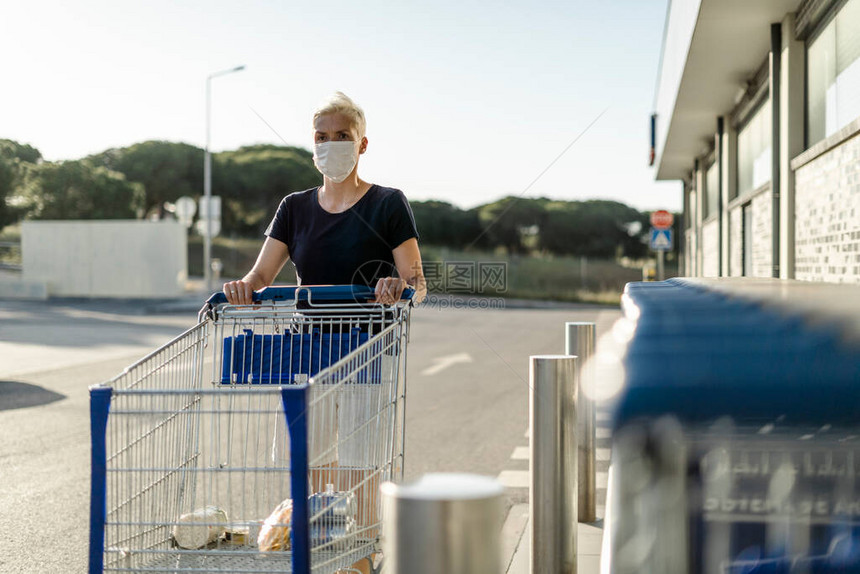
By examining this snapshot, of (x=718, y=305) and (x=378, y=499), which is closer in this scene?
(x=718, y=305)

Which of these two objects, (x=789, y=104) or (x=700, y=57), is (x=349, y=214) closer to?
(x=789, y=104)

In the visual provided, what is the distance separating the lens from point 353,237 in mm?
3471

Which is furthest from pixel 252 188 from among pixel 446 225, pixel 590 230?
pixel 590 230

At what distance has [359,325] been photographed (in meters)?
3.21

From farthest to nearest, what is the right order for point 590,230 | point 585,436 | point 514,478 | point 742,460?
point 590,230 → point 514,478 → point 585,436 → point 742,460

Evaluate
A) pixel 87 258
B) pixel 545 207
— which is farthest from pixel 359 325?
pixel 545 207

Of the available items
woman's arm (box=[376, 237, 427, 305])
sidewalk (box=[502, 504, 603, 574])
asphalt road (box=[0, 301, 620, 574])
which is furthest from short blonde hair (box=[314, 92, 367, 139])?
asphalt road (box=[0, 301, 620, 574])

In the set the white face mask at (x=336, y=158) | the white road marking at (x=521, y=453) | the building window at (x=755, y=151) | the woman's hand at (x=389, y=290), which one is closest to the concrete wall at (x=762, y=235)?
the building window at (x=755, y=151)

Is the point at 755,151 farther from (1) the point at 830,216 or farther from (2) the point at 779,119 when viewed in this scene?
(1) the point at 830,216

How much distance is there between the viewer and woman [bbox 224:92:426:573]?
3.49 m

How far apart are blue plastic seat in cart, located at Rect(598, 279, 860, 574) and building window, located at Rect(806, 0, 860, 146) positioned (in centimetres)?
599

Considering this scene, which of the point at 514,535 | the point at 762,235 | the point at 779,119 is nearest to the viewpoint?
the point at 514,535

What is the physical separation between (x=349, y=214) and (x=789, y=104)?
23.0ft

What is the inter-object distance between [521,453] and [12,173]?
27412mm
